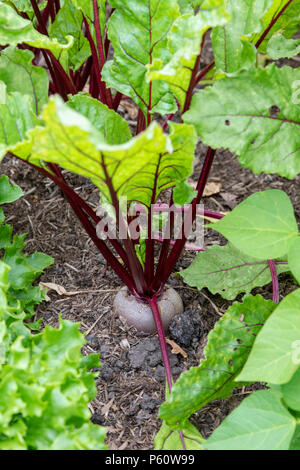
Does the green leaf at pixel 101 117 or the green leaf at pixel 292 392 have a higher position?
the green leaf at pixel 101 117

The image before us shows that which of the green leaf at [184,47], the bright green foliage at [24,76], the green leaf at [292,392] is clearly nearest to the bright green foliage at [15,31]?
the bright green foliage at [24,76]

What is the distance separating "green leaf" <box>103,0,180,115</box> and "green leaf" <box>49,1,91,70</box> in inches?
17.1

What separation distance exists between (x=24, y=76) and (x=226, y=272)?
0.86 meters

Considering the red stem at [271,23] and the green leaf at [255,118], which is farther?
the red stem at [271,23]

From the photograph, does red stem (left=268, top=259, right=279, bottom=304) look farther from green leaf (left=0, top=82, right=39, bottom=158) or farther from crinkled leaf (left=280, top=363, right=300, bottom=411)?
green leaf (left=0, top=82, right=39, bottom=158)

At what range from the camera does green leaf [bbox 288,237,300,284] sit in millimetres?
1291

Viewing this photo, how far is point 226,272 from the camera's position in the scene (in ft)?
5.80

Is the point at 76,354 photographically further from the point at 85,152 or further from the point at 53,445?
the point at 85,152

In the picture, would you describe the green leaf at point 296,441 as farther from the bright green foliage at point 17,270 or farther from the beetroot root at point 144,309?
the bright green foliage at point 17,270

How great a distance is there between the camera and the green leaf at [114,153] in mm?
1030

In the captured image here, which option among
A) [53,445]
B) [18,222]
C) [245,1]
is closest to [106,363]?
[53,445]

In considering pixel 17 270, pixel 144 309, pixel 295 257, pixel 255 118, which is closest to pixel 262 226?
pixel 295 257

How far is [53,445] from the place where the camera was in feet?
3.62

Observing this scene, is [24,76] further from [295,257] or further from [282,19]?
[295,257]
